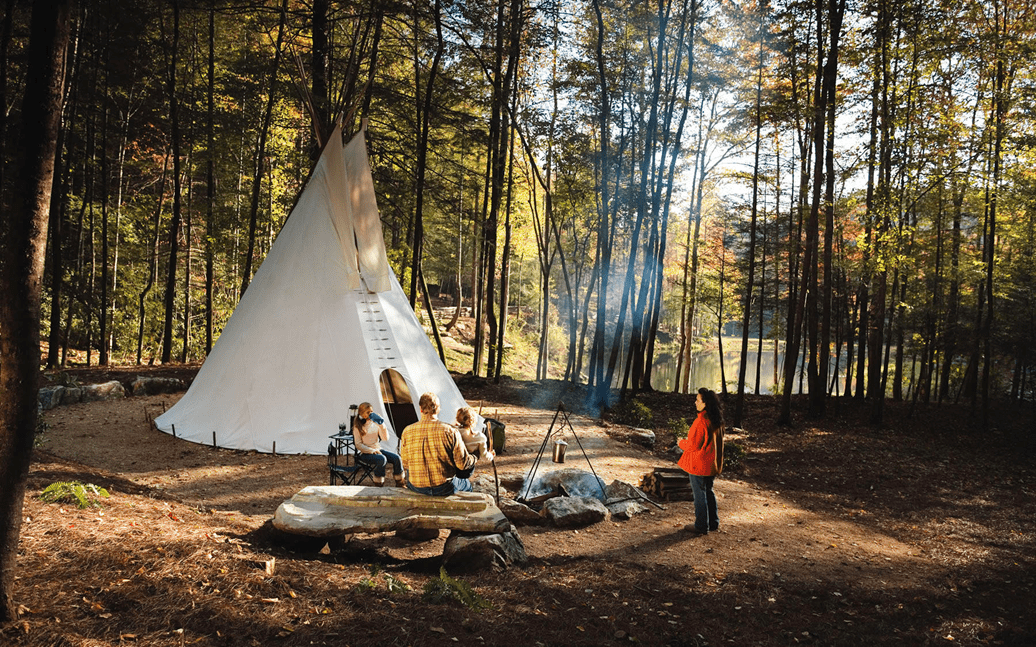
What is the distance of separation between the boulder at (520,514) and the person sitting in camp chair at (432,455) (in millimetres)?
1199

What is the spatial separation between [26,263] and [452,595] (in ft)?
10.8

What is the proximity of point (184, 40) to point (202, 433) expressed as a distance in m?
13.6

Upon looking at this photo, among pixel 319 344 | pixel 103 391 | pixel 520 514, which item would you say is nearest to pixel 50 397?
pixel 103 391

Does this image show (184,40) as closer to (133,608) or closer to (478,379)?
(478,379)

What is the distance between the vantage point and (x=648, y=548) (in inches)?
241

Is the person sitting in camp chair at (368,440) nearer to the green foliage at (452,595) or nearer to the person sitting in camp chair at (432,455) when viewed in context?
the person sitting in camp chair at (432,455)

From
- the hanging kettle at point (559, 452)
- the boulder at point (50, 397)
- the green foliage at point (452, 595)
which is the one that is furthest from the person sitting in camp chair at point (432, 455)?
the boulder at point (50, 397)

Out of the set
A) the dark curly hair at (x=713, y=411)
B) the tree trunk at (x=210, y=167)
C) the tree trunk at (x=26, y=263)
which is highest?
the tree trunk at (x=210, y=167)

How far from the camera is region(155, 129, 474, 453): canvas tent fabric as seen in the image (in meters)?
9.08

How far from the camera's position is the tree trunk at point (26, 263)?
9.98 ft

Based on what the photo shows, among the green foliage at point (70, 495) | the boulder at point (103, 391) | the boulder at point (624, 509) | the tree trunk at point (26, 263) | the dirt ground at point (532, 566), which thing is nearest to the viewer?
the tree trunk at point (26, 263)

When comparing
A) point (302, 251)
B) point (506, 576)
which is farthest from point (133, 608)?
point (302, 251)

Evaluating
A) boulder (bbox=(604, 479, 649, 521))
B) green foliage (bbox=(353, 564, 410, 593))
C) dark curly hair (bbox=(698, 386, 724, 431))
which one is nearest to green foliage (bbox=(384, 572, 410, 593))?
green foliage (bbox=(353, 564, 410, 593))

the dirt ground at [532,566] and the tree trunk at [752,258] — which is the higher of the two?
the tree trunk at [752,258]
